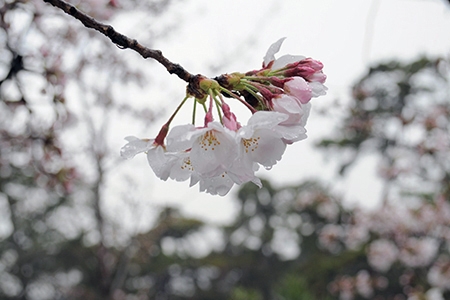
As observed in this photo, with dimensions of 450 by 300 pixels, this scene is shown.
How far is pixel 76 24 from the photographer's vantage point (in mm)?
2998

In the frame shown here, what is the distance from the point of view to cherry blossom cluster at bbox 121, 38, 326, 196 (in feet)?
1.59

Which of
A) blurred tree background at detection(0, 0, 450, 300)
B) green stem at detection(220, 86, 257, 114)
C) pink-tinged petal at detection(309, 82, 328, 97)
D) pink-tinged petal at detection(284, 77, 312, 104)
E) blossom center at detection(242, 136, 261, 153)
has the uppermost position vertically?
blurred tree background at detection(0, 0, 450, 300)

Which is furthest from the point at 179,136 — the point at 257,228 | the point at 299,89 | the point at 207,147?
the point at 257,228

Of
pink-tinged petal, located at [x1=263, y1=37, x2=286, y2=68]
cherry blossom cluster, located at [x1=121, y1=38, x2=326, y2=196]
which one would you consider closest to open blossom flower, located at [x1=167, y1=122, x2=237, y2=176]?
cherry blossom cluster, located at [x1=121, y1=38, x2=326, y2=196]

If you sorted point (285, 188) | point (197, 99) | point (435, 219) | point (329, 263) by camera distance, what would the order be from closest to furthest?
1. point (197, 99)
2. point (435, 219)
3. point (329, 263)
4. point (285, 188)

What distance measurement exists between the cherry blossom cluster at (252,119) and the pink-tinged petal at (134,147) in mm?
49

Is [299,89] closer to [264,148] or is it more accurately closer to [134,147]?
[264,148]

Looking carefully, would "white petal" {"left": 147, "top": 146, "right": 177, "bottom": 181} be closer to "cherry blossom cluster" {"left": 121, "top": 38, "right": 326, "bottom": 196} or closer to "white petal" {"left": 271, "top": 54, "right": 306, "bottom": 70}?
"cherry blossom cluster" {"left": 121, "top": 38, "right": 326, "bottom": 196}

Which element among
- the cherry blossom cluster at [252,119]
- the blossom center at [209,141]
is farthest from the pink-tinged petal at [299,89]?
the blossom center at [209,141]

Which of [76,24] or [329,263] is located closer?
[76,24]

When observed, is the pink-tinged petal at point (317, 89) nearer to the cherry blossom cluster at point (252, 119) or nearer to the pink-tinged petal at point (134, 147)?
the cherry blossom cluster at point (252, 119)

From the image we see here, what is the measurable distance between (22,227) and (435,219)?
773 cm

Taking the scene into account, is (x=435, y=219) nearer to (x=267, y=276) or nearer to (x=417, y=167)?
(x=417, y=167)

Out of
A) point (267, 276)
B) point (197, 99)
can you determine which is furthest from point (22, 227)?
Result: point (197, 99)
